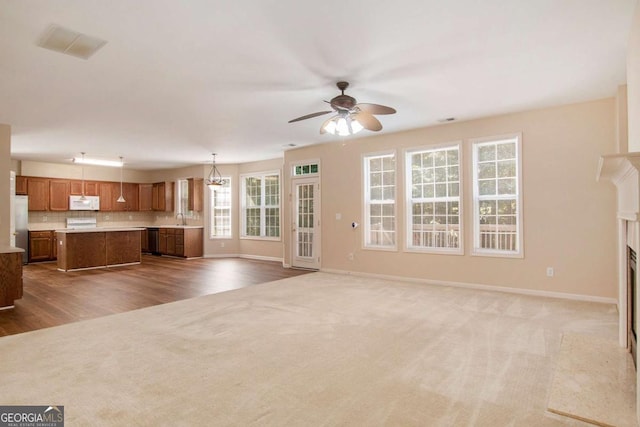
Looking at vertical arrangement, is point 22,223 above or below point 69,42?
below

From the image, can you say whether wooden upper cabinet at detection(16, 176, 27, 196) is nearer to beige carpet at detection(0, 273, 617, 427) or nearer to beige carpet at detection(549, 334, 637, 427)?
beige carpet at detection(0, 273, 617, 427)

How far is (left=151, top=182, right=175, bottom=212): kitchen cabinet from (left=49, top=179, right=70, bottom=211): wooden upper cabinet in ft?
7.48

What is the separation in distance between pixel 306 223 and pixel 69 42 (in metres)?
5.30

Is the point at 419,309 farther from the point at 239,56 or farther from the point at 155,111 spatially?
the point at 155,111

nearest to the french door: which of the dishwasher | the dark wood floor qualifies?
the dark wood floor

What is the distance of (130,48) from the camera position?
9.84ft

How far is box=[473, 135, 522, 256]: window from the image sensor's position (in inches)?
198

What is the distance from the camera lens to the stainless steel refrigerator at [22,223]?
26.6 feet

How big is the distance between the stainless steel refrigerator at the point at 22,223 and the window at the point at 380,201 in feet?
27.3

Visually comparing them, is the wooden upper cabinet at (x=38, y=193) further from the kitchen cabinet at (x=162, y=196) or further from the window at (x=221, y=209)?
the window at (x=221, y=209)

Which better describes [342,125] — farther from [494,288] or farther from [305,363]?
[494,288]

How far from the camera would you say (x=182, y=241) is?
936 cm

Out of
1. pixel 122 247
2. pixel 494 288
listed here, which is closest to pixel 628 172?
pixel 494 288

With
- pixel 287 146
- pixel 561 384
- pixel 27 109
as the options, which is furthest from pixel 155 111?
pixel 561 384
